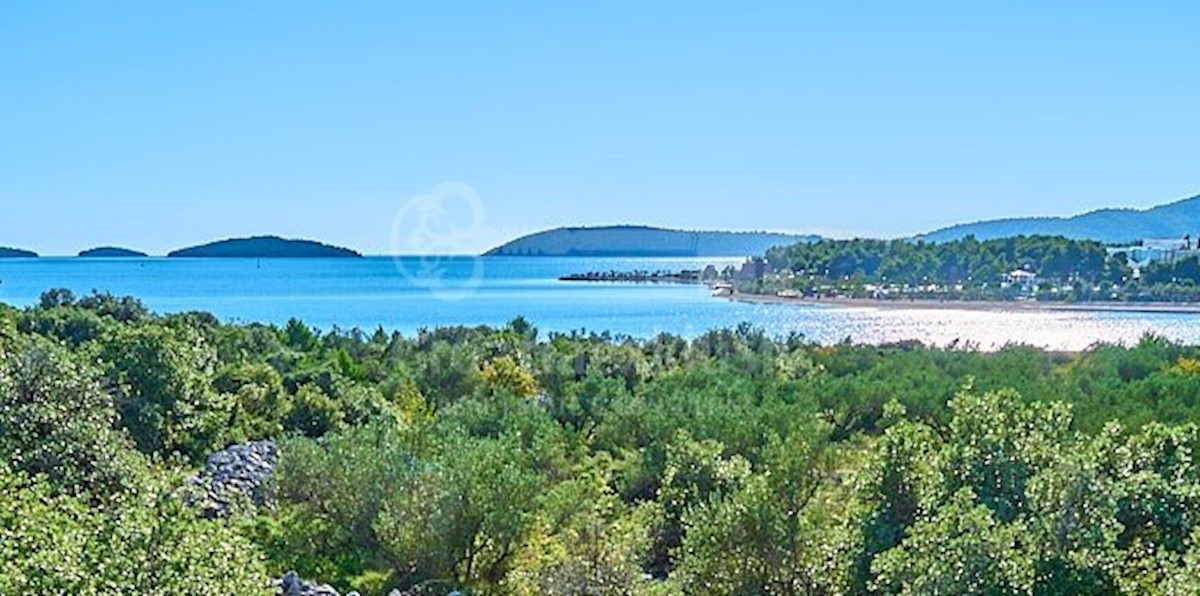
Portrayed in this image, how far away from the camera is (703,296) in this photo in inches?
5236

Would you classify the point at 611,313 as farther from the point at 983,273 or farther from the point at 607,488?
the point at 607,488

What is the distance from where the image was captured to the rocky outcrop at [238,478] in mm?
19000

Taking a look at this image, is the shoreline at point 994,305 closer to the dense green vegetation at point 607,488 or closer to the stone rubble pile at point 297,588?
the dense green vegetation at point 607,488

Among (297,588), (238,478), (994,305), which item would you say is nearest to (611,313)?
(994,305)

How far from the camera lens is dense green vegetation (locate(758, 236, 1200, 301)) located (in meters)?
113

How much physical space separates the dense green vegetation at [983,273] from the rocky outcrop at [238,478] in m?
103

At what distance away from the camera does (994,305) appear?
354ft

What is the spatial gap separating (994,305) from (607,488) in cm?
9659

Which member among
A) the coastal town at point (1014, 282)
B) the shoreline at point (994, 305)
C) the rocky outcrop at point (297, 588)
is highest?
the coastal town at point (1014, 282)

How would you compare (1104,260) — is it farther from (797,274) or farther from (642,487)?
(642,487)

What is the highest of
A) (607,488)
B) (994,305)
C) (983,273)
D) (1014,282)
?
(983,273)

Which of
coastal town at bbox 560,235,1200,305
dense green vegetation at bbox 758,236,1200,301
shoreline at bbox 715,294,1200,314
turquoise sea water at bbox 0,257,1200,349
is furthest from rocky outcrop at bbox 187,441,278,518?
dense green vegetation at bbox 758,236,1200,301

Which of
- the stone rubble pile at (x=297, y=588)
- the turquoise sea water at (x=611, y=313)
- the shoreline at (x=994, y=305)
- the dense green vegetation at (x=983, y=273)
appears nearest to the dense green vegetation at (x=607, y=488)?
the stone rubble pile at (x=297, y=588)

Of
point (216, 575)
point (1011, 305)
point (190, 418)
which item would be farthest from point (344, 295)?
point (216, 575)
